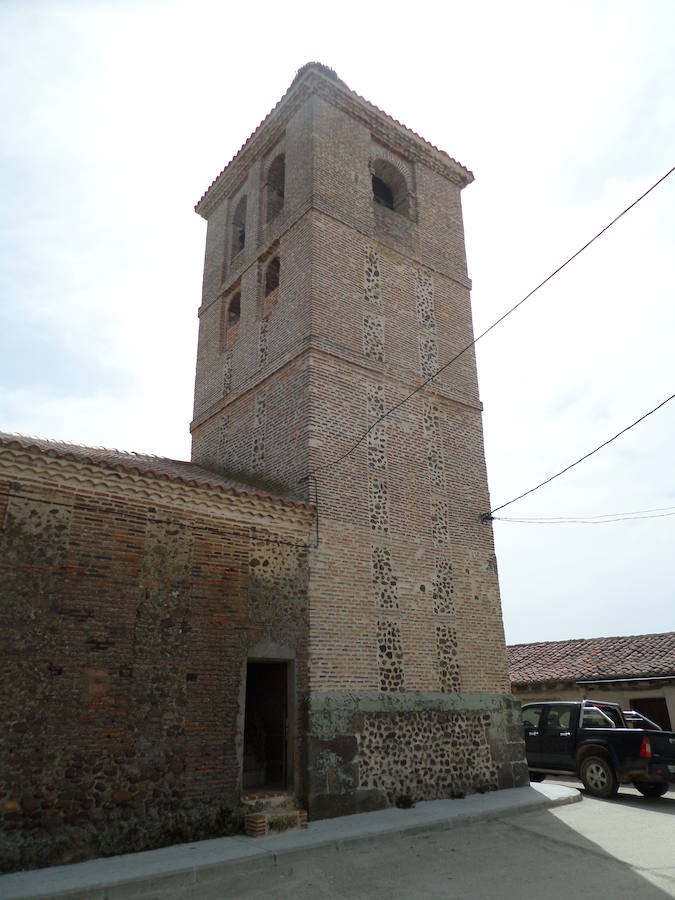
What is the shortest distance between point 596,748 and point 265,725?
18.5ft

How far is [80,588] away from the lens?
7109mm

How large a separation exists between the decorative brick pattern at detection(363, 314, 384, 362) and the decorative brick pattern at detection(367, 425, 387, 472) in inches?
58.4

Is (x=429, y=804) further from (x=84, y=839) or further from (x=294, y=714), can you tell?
(x=84, y=839)

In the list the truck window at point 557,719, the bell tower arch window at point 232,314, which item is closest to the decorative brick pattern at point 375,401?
the bell tower arch window at point 232,314

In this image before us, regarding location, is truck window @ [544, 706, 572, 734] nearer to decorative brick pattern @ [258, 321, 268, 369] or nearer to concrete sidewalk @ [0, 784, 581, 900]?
concrete sidewalk @ [0, 784, 581, 900]

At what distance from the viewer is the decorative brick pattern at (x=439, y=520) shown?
11.1m

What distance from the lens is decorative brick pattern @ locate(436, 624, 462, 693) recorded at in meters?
10.2

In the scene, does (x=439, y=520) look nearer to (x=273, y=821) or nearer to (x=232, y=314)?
(x=273, y=821)

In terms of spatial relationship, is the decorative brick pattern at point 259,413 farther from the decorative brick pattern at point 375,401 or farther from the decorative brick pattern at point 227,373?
the decorative brick pattern at point 375,401

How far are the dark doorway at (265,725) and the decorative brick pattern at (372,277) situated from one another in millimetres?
7058

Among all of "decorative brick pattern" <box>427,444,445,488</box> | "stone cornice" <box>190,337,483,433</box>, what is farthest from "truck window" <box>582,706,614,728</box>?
"stone cornice" <box>190,337,483,433</box>

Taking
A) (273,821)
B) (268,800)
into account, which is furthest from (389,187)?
(273,821)

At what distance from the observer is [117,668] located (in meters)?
7.08

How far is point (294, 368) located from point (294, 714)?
5721 millimetres
